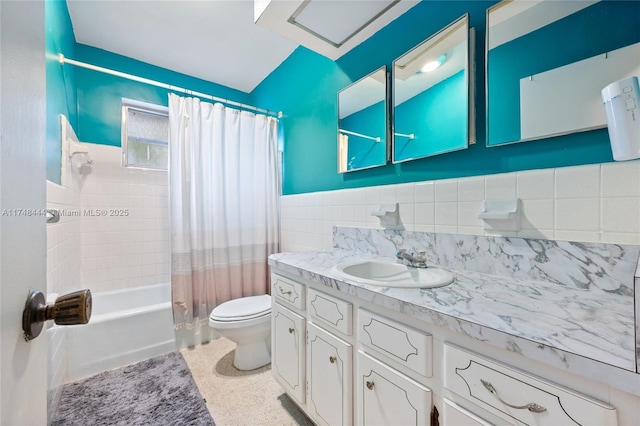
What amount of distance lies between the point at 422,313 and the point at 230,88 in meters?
3.08

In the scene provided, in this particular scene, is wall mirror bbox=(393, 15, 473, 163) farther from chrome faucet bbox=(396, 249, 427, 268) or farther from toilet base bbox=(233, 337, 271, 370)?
toilet base bbox=(233, 337, 271, 370)

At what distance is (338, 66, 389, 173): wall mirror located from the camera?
5.07 ft

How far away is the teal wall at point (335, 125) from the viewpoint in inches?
38.3

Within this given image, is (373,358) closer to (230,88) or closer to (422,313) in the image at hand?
(422,313)

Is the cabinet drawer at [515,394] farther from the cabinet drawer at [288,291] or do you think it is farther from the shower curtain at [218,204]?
the shower curtain at [218,204]

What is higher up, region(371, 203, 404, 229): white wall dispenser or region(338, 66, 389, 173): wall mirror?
region(338, 66, 389, 173): wall mirror

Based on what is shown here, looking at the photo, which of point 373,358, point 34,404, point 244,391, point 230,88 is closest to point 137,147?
point 230,88

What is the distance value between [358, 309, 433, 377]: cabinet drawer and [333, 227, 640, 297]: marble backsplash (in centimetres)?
53

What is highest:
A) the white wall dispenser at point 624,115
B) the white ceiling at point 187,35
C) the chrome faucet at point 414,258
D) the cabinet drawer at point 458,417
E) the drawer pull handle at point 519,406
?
the white ceiling at point 187,35

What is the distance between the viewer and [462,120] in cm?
117

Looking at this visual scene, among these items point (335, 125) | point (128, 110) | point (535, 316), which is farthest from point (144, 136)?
point (535, 316)

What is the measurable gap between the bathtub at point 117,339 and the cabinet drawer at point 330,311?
4.76 feet

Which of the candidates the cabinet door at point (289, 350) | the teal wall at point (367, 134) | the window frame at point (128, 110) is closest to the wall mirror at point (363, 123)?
the teal wall at point (367, 134)

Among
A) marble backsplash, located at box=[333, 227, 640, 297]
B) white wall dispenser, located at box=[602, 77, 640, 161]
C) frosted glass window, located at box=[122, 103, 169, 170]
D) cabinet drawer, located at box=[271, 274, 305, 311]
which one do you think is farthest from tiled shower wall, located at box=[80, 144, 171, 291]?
white wall dispenser, located at box=[602, 77, 640, 161]
